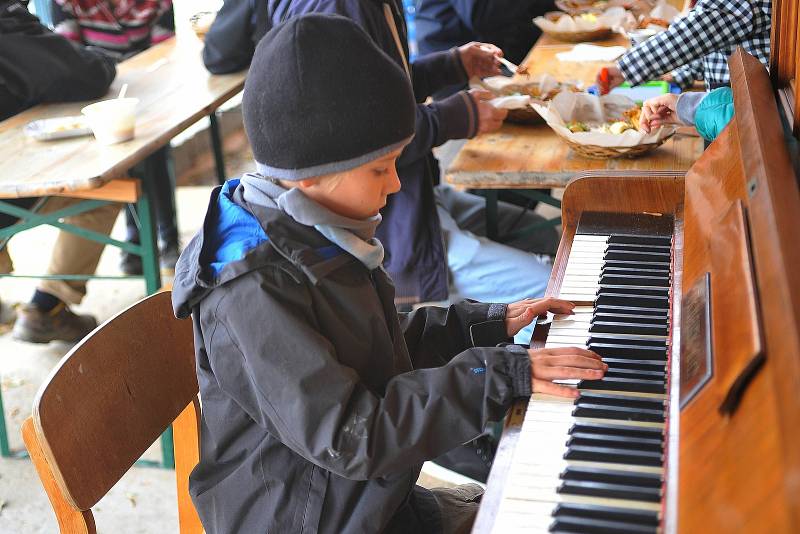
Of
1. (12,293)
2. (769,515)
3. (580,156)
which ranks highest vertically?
(769,515)

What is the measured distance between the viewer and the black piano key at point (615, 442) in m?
1.20

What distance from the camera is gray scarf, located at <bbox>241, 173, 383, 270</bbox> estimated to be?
1.35 meters

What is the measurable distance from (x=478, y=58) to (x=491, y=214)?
24.7 inches

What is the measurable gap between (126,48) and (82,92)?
43.3 inches

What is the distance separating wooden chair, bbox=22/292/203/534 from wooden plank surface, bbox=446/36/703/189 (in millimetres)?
1112

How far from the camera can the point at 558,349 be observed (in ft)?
4.47

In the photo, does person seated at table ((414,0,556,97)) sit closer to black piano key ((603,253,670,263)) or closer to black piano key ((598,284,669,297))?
black piano key ((603,253,670,263))

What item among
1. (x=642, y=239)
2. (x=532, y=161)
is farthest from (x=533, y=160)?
(x=642, y=239)

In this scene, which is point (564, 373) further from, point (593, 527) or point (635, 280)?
point (635, 280)

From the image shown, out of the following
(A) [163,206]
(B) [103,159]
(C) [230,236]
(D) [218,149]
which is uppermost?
(C) [230,236]

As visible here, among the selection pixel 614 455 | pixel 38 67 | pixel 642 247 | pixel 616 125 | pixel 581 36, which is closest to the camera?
pixel 614 455

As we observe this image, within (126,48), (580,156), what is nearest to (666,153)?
(580,156)

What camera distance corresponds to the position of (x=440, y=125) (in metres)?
2.63

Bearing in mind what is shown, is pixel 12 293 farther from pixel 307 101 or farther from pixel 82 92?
pixel 307 101
